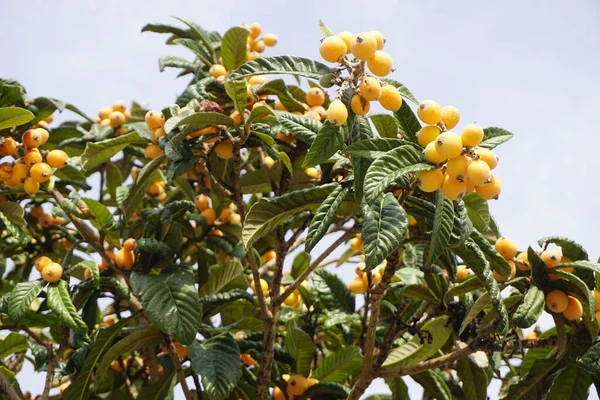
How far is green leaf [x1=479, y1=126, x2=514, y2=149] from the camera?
2.10 meters

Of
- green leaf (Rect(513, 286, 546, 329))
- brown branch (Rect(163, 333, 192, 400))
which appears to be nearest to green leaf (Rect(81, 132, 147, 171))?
brown branch (Rect(163, 333, 192, 400))

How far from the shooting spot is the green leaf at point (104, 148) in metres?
2.83

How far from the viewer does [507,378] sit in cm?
369

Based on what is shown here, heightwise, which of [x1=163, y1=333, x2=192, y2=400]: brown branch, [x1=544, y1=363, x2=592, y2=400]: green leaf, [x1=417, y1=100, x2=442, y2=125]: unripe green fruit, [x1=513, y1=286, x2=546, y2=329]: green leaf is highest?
[x1=417, y1=100, x2=442, y2=125]: unripe green fruit

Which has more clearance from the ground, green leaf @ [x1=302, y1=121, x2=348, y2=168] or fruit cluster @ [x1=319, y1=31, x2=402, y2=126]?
fruit cluster @ [x1=319, y1=31, x2=402, y2=126]

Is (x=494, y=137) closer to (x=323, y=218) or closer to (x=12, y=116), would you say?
(x=323, y=218)

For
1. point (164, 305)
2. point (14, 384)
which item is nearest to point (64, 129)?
point (14, 384)

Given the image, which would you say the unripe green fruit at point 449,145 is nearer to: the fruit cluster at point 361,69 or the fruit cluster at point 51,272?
the fruit cluster at point 361,69

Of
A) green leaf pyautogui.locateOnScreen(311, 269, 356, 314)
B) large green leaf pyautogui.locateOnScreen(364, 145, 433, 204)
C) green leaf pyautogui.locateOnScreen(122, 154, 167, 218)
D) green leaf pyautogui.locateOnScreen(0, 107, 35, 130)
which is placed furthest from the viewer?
→ green leaf pyautogui.locateOnScreen(311, 269, 356, 314)

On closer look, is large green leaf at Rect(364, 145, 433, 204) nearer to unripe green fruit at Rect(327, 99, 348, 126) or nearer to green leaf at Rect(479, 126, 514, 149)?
unripe green fruit at Rect(327, 99, 348, 126)

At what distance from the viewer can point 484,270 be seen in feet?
7.18

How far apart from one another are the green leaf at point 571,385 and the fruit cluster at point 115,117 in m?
2.34

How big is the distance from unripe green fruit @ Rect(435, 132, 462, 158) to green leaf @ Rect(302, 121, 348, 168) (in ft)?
0.92

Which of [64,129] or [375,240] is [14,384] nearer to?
[64,129]
